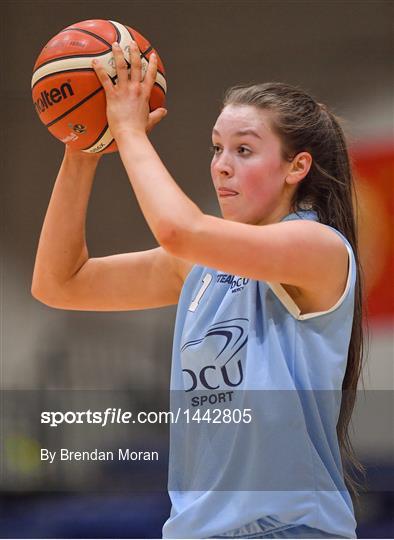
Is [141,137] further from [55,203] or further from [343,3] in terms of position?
[343,3]

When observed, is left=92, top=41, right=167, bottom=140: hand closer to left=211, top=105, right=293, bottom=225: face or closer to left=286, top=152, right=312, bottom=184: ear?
left=211, top=105, right=293, bottom=225: face

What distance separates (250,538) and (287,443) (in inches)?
7.3

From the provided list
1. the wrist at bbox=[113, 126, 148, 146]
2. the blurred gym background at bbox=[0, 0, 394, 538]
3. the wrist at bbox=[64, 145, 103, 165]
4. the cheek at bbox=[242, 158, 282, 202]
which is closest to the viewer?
the wrist at bbox=[113, 126, 148, 146]

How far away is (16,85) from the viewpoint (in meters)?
3.86

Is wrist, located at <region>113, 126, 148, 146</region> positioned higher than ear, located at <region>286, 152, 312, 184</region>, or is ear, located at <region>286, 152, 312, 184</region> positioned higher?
wrist, located at <region>113, 126, 148, 146</region>

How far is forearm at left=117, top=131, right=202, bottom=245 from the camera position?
156cm

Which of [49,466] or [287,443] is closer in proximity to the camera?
[287,443]

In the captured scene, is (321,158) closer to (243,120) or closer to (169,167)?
(243,120)

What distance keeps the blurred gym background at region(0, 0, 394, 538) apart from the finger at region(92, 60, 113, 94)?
1949 mm

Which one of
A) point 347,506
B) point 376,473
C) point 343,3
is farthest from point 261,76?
point 347,506

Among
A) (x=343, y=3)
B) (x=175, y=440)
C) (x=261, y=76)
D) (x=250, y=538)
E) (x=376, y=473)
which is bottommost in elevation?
(x=376, y=473)

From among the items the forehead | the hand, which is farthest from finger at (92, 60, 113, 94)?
the forehead

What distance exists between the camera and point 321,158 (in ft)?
6.21

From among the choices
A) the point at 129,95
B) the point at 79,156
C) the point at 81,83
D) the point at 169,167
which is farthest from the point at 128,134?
the point at 169,167
